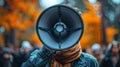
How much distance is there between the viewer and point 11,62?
1460cm

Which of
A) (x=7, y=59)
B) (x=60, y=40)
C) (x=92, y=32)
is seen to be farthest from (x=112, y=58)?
(x=92, y=32)

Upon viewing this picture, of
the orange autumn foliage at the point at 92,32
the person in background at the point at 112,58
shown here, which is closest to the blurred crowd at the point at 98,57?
the person in background at the point at 112,58

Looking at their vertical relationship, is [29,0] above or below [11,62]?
above

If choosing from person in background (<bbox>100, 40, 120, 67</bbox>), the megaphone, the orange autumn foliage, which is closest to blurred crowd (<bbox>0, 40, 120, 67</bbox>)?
person in background (<bbox>100, 40, 120, 67</bbox>)

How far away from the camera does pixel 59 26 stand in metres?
4.92

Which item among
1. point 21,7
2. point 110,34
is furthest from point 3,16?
point 110,34

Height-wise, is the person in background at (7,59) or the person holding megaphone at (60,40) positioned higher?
the person in background at (7,59)

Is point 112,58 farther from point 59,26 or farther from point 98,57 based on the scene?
point 59,26

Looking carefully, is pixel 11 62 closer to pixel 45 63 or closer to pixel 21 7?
pixel 45 63

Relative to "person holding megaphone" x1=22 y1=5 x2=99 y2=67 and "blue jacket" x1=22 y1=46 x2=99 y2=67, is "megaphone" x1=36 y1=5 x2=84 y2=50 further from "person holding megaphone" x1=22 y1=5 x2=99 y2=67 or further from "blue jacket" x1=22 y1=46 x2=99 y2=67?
"blue jacket" x1=22 y1=46 x2=99 y2=67

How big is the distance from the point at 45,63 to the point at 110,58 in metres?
7.93

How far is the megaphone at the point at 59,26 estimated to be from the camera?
4.93 metres

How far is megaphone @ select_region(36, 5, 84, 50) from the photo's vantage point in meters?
4.93

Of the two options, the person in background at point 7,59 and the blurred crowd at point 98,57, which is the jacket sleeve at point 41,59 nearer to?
the blurred crowd at point 98,57
